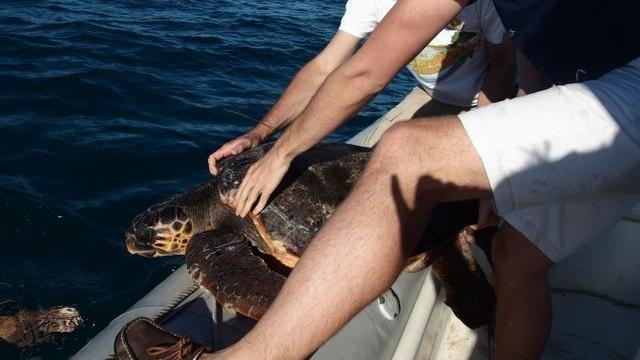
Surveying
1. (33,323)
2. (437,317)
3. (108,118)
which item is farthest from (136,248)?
(108,118)

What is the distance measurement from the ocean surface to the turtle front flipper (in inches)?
46.7

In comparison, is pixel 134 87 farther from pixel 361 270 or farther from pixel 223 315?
pixel 361 270

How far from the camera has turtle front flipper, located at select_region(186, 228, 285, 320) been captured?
90.4 inches

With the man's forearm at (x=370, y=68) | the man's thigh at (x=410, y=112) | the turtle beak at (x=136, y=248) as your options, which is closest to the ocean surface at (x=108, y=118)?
the turtle beak at (x=136, y=248)

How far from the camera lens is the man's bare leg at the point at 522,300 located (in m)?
2.11

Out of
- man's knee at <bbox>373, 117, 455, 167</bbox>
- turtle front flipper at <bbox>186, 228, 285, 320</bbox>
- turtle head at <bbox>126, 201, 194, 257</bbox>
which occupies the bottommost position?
turtle head at <bbox>126, 201, 194, 257</bbox>

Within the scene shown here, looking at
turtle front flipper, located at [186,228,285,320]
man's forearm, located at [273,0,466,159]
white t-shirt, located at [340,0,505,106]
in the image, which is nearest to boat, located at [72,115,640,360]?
turtle front flipper, located at [186,228,285,320]

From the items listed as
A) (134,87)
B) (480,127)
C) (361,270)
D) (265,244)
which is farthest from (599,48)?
(134,87)

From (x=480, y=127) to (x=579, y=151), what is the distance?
309 millimetres

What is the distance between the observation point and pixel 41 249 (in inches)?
151

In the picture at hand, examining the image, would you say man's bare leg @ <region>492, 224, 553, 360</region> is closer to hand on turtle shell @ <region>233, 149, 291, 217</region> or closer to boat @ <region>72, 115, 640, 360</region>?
boat @ <region>72, 115, 640, 360</region>

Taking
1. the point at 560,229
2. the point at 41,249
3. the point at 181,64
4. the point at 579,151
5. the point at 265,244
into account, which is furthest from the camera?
the point at 181,64

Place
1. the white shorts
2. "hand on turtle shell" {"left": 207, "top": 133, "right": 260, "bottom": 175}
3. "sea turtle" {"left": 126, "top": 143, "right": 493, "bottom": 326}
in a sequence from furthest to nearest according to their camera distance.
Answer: "hand on turtle shell" {"left": 207, "top": 133, "right": 260, "bottom": 175} < "sea turtle" {"left": 126, "top": 143, "right": 493, "bottom": 326} < the white shorts

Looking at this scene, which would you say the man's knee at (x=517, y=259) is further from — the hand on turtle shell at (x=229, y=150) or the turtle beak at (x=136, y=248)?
the turtle beak at (x=136, y=248)
